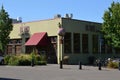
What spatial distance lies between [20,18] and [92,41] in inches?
737

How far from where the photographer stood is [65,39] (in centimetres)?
4838

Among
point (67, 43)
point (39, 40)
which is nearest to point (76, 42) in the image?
point (67, 43)

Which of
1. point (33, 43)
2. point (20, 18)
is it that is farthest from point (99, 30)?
point (20, 18)

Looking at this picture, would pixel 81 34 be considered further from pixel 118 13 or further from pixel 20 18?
pixel 20 18

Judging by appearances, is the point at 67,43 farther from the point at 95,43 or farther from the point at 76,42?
the point at 95,43

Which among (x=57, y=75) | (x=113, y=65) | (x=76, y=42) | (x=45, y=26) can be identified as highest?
(x=45, y=26)

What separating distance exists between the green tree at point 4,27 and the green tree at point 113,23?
13915 mm

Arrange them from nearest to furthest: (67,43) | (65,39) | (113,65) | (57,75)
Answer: (57,75), (113,65), (65,39), (67,43)

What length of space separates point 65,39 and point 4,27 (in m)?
9.58

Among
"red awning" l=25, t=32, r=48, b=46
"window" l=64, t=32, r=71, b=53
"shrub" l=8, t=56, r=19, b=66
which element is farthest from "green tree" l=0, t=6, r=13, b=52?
"shrub" l=8, t=56, r=19, b=66

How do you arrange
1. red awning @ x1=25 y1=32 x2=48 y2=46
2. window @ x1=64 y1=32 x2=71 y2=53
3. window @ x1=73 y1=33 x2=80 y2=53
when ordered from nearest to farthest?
window @ x1=64 y1=32 x2=71 y2=53 → red awning @ x1=25 y1=32 x2=48 y2=46 → window @ x1=73 y1=33 x2=80 y2=53

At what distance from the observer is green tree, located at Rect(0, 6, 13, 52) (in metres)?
52.3

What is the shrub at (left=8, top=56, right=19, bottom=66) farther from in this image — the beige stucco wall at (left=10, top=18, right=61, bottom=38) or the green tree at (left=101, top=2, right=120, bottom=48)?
the green tree at (left=101, top=2, right=120, bottom=48)

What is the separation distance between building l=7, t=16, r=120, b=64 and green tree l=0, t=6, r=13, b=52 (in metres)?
2.27
